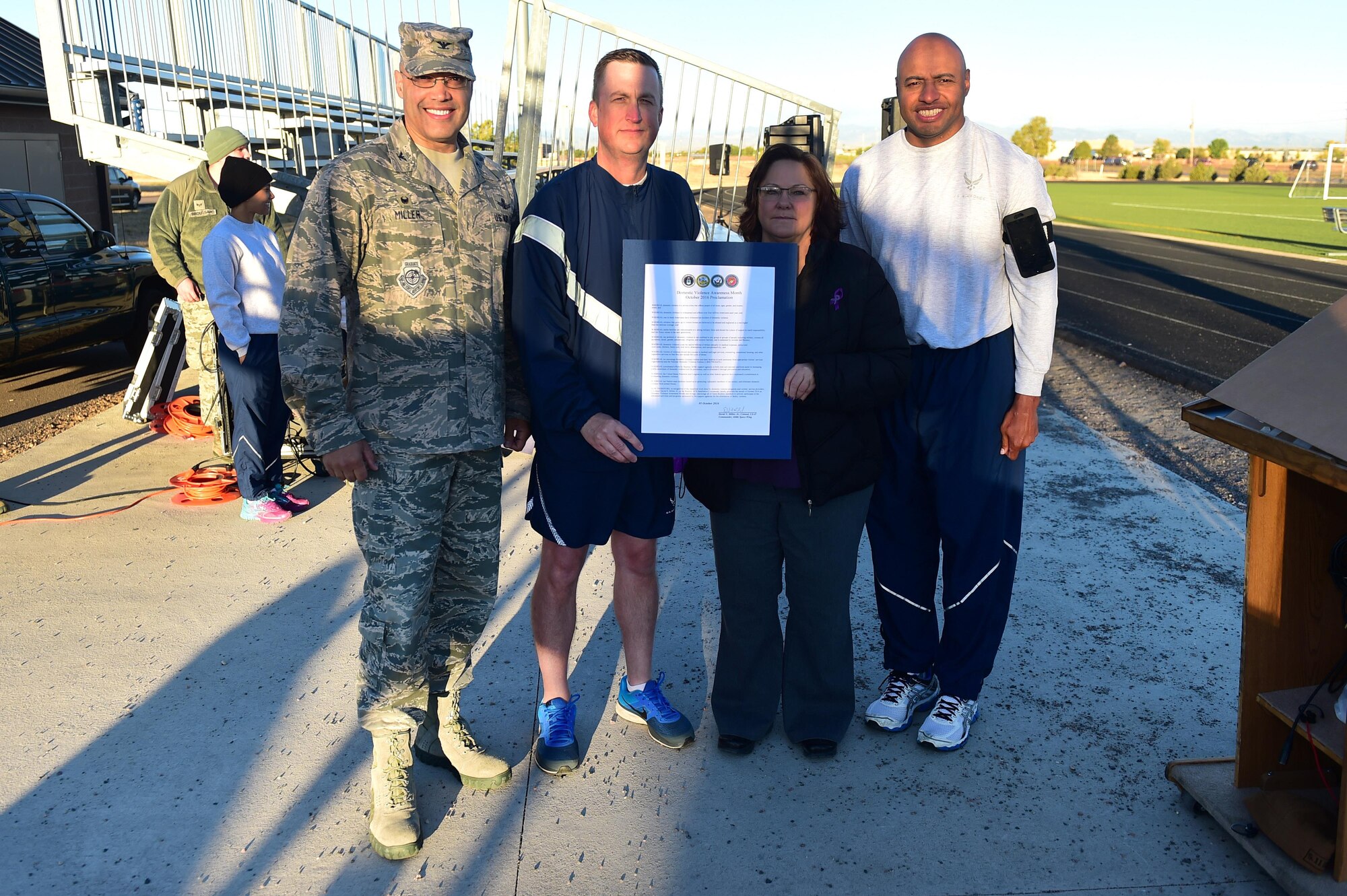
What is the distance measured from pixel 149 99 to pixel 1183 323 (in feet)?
38.0

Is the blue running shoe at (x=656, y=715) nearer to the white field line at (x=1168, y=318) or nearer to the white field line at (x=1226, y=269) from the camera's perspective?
the white field line at (x=1168, y=318)

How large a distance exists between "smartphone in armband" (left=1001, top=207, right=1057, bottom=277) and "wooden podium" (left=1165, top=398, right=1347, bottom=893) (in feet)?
2.14

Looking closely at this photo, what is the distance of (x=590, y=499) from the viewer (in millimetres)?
3064

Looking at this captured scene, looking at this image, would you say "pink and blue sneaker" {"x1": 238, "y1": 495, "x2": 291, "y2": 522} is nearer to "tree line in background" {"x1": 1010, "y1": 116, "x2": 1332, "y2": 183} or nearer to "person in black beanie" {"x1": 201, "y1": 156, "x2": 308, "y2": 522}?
"person in black beanie" {"x1": 201, "y1": 156, "x2": 308, "y2": 522}

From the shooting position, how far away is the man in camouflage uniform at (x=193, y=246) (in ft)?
20.1

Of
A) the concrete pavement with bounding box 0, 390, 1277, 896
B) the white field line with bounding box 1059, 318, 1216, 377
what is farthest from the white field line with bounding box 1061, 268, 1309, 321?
the concrete pavement with bounding box 0, 390, 1277, 896

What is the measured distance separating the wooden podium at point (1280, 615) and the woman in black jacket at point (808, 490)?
89cm

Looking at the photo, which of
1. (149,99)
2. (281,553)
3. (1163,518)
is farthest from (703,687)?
(149,99)

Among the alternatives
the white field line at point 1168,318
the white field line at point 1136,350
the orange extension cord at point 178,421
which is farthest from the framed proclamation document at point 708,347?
the white field line at point 1168,318

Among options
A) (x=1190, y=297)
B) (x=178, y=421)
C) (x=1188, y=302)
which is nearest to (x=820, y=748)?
(x=178, y=421)

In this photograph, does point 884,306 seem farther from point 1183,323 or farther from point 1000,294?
point 1183,323

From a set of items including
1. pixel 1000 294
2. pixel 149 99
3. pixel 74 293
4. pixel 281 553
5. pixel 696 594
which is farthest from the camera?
pixel 74 293

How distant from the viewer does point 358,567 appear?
4.88 meters

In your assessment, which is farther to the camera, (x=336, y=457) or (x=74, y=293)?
(x=74, y=293)
